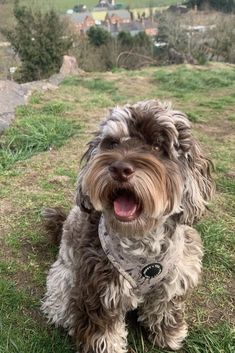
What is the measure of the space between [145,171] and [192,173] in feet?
1.19

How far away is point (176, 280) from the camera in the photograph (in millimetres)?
2588

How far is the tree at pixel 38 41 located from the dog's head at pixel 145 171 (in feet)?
56.3

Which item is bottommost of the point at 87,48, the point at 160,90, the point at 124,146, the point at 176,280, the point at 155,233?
the point at 87,48

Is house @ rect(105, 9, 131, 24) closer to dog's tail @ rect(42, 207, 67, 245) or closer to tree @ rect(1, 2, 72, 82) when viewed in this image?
tree @ rect(1, 2, 72, 82)

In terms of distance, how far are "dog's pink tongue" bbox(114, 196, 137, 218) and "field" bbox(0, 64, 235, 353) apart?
97cm

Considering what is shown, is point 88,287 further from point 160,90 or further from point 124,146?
point 160,90

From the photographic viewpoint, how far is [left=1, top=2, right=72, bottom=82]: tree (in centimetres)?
1894

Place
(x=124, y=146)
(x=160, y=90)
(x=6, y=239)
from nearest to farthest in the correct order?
(x=124, y=146) → (x=6, y=239) → (x=160, y=90)

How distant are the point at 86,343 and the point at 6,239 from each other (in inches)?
56.8

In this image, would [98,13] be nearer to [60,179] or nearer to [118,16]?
[118,16]

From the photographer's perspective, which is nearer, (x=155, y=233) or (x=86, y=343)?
(x=155, y=233)

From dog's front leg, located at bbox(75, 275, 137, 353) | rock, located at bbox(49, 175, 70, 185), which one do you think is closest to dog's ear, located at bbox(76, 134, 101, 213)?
dog's front leg, located at bbox(75, 275, 137, 353)

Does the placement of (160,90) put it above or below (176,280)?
below

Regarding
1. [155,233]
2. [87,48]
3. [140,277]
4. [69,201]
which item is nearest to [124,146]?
[155,233]
